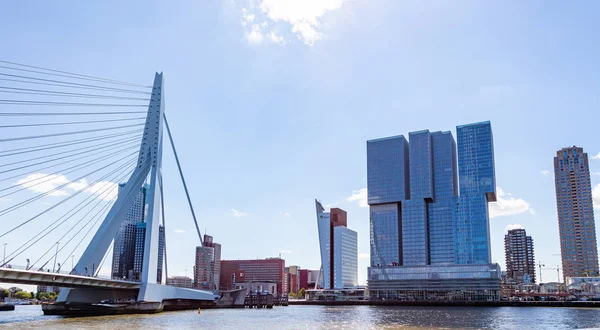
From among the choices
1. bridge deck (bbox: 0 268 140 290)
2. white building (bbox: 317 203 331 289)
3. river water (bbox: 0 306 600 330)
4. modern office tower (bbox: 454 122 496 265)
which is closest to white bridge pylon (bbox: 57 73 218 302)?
bridge deck (bbox: 0 268 140 290)

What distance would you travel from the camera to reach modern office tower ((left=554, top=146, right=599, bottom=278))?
17300cm

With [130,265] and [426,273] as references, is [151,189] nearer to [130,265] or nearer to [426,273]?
[426,273]

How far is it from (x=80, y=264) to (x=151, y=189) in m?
11.3

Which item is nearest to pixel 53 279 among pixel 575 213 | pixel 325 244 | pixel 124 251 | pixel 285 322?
pixel 285 322

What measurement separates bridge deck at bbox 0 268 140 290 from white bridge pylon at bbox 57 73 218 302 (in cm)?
116

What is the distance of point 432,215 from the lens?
146375 mm

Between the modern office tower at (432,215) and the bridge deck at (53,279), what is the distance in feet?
311

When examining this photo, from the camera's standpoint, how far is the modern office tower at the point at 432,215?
449ft

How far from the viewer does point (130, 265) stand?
Answer: 169 m

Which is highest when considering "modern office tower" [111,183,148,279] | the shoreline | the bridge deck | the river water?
"modern office tower" [111,183,148,279]

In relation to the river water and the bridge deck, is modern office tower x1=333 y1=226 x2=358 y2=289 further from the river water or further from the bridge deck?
the bridge deck

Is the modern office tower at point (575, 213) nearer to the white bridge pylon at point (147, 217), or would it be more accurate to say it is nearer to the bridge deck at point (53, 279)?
the white bridge pylon at point (147, 217)

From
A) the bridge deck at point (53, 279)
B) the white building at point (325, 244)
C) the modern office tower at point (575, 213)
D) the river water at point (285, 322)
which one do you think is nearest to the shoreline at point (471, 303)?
the white building at point (325, 244)

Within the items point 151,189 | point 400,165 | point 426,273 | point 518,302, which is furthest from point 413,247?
point 151,189
